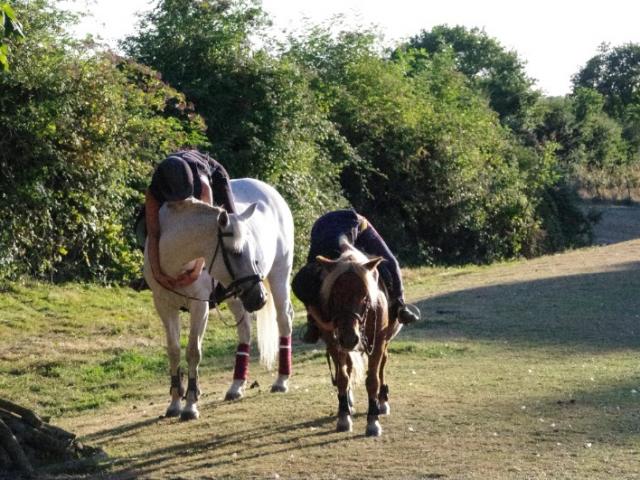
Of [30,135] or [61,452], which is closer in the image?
[61,452]

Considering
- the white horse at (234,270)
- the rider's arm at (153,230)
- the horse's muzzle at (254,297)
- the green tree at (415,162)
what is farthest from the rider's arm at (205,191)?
the green tree at (415,162)

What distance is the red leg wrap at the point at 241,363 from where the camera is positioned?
10516mm

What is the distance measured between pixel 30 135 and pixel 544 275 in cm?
988

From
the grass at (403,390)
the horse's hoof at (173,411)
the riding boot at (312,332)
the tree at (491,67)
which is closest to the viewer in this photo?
the grass at (403,390)

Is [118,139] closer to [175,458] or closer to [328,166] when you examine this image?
[328,166]

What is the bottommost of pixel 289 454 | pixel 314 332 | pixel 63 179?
pixel 289 454

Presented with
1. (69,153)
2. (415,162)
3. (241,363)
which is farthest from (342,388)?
(415,162)

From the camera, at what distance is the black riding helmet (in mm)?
8773

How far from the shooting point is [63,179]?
1627 centimetres

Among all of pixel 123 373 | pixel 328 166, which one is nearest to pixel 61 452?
pixel 123 373

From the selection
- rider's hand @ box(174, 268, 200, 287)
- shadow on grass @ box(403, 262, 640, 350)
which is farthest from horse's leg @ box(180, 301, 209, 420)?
shadow on grass @ box(403, 262, 640, 350)

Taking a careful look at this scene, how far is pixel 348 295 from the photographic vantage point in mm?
8109

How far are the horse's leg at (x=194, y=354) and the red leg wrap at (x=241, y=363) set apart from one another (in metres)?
0.87

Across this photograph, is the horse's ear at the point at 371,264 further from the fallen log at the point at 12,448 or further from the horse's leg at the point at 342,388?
the fallen log at the point at 12,448
